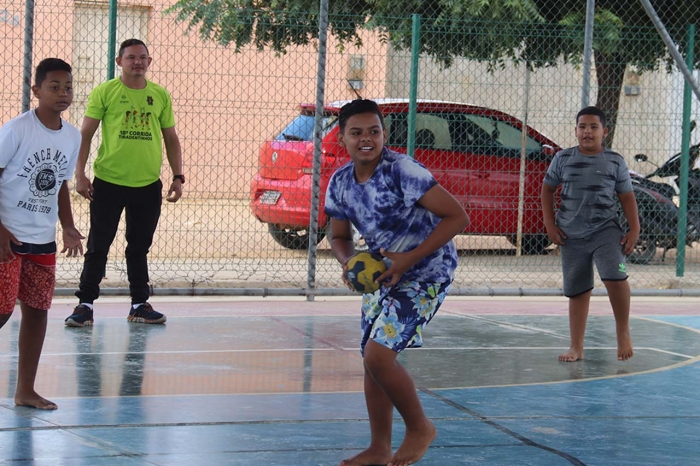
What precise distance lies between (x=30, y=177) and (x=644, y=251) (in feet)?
30.0

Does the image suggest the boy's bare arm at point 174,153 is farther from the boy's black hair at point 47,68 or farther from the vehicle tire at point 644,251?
the vehicle tire at point 644,251

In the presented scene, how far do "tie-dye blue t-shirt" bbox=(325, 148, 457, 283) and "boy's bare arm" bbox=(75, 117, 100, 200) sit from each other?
3678 mm

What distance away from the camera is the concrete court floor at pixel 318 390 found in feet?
16.7

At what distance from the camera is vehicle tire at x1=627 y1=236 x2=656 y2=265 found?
1291cm

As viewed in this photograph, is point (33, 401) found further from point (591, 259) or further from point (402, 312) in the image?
point (591, 259)

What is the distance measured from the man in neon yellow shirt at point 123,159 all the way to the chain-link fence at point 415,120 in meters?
1.95

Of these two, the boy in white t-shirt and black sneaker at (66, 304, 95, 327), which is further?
black sneaker at (66, 304, 95, 327)

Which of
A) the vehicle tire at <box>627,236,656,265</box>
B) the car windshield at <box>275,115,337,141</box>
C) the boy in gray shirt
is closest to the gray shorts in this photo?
the boy in gray shirt

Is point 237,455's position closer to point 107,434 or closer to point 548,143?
point 107,434

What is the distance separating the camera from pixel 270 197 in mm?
11875

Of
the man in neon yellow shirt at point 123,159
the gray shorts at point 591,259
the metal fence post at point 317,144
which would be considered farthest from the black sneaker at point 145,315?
the gray shorts at point 591,259

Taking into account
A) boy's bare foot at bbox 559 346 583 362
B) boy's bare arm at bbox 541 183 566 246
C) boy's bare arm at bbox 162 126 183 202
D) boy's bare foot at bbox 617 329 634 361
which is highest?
boy's bare arm at bbox 162 126 183 202

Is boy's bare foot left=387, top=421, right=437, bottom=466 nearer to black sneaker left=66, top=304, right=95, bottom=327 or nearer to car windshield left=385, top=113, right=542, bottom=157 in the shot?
black sneaker left=66, top=304, right=95, bottom=327

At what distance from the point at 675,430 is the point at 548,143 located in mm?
7846
